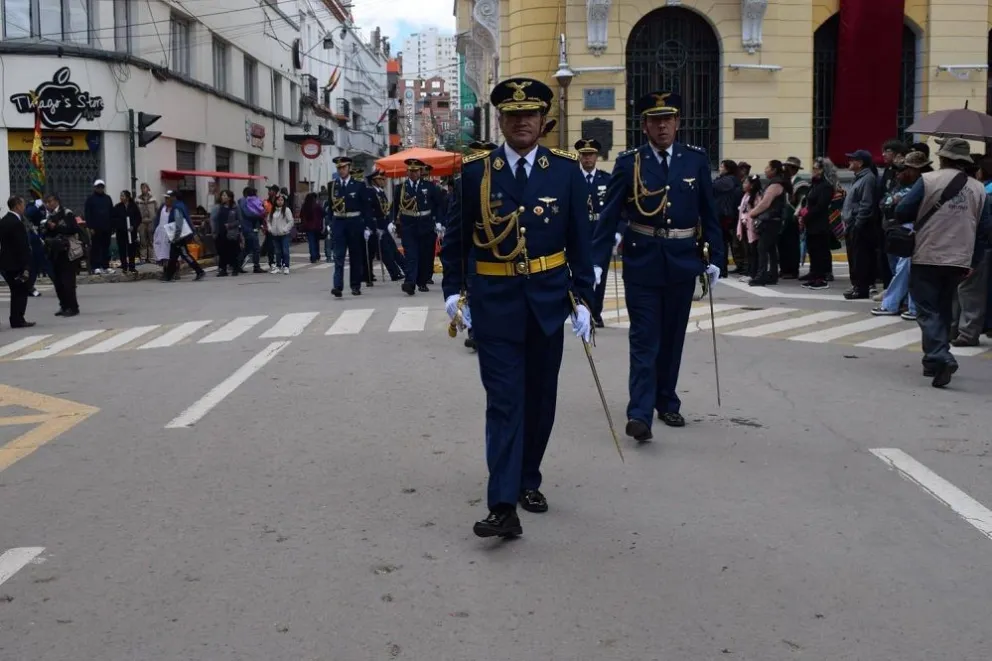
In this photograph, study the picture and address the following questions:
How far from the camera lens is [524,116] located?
5410 millimetres

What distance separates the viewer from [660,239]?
7.58 m

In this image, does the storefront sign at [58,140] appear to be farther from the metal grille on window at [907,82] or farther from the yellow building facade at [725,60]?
the metal grille on window at [907,82]

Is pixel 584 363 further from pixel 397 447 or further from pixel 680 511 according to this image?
pixel 680 511

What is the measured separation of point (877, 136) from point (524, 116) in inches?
900

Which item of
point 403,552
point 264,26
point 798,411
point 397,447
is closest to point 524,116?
point 403,552

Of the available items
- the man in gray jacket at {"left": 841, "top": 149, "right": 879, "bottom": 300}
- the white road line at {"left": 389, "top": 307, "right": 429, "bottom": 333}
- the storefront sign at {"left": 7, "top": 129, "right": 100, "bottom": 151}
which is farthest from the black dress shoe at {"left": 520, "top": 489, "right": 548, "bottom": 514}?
the storefront sign at {"left": 7, "top": 129, "right": 100, "bottom": 151}

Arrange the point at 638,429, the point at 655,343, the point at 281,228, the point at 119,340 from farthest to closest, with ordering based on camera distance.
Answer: the point at 281,228 → the point at 119,340 → the point at 655,343 → the point at 638,429

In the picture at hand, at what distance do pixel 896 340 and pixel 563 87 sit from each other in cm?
1506

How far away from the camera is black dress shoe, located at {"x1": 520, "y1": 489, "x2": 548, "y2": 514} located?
5785mm

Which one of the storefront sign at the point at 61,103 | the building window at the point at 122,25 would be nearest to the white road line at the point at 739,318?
the storefront sign at the point at 61,103

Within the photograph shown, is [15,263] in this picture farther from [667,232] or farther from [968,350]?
[968,350]

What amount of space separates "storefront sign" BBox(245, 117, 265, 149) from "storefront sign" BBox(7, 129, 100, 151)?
14.6 m

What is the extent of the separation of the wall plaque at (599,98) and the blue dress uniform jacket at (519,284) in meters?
21.0

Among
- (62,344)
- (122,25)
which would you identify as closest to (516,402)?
(62,344)
